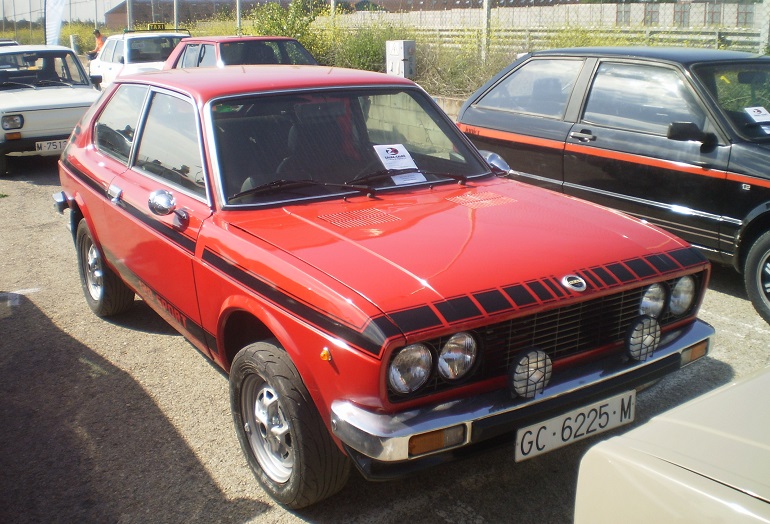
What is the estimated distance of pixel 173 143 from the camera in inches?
167

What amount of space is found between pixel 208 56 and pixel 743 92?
9360mm

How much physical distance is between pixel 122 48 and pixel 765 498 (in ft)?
56.2

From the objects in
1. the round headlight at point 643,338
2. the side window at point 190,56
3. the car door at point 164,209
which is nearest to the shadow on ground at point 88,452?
the car door at point 164,209

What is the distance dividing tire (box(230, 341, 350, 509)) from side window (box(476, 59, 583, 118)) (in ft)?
13.6

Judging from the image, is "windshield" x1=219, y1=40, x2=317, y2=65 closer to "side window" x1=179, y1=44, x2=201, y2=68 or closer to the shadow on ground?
"side window" x1=179, y1=44, x2=201, y2=68

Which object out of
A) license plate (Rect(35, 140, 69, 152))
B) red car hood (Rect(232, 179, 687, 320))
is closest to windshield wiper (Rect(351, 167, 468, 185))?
red car hood (Rect(232, 179, 687, 320))

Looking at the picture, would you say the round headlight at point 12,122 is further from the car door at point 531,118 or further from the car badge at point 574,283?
the car badge at point 574,283

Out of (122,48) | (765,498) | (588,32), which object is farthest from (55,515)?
(122,48)

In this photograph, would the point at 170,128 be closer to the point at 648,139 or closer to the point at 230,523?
the point at 230,523

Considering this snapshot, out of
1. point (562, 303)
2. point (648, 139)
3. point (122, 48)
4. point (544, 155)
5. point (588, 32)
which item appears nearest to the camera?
point (562, 303)

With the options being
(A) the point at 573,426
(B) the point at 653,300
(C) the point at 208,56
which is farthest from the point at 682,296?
(C) the point at 208,56

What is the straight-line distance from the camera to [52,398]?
14.4ft

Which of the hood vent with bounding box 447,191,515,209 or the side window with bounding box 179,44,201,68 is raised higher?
the side window with bounding box 179,44,201,68

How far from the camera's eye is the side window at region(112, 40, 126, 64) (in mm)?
16766
